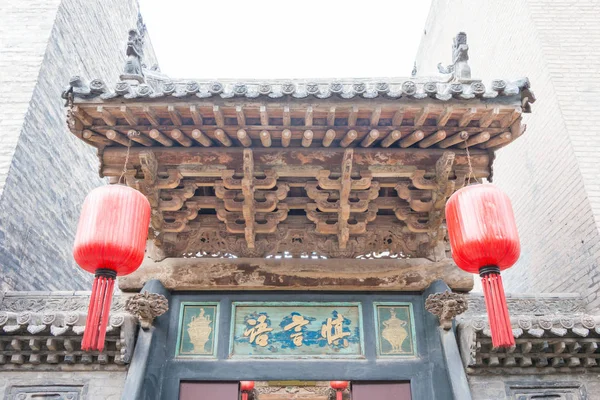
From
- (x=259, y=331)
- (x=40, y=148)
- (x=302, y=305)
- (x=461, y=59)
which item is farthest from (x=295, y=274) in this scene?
(x=40, y=148)

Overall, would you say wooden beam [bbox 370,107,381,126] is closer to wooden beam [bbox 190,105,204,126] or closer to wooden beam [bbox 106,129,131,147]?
wooden beam [bbox 190,105,204,126]

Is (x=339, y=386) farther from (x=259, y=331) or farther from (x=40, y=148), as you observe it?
(x=40, y=148)

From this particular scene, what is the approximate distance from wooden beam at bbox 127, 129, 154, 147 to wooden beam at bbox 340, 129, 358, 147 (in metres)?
1.79

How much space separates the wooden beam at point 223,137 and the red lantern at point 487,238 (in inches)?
82.6

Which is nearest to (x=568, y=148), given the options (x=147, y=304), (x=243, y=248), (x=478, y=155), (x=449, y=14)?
(x=478, y=155)

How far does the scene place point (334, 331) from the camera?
539cm

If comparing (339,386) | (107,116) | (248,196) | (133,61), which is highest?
(133,61)

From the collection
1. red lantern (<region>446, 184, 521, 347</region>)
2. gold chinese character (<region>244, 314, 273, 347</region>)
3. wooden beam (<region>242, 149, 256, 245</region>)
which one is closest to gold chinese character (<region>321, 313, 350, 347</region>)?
gold chinese character (<region>244, 314, 273, 347</region>)

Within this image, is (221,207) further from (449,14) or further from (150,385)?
(449,14)

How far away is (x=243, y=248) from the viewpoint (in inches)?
223

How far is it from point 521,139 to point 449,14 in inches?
225

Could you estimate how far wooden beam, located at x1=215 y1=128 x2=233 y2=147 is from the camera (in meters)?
4.65

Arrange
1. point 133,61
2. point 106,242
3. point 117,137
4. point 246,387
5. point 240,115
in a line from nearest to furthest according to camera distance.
Result: point 106,242
point 240,115
point 117,137
point 133,61
point 246,387

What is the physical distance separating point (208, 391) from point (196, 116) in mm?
2657
